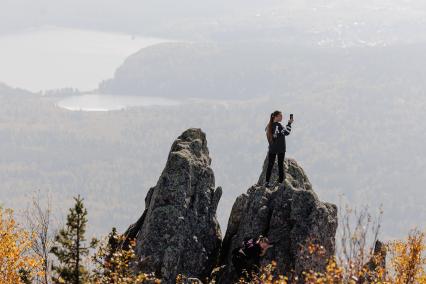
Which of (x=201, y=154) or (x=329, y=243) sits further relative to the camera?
(x=201, y=154)

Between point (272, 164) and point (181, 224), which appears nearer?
point (181, 224)

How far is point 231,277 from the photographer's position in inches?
1662

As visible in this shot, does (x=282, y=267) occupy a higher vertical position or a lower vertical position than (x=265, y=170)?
lower

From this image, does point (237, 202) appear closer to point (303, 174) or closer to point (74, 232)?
point (303, 174)

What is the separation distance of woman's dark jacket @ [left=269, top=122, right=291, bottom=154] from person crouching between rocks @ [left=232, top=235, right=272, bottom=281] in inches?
216

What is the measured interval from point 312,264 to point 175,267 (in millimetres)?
6559

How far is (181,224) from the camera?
4253cm

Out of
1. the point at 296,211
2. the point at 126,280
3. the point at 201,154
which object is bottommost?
the point at 126,280

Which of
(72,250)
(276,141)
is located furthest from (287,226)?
(72,250)

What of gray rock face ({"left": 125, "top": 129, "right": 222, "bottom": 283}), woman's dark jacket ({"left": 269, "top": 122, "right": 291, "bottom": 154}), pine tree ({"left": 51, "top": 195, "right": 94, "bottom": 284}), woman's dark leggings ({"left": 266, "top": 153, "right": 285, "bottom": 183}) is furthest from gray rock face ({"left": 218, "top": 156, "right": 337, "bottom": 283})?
pine tree ({"left": 51, "top": 195, "right": 94, "bottom": 284})

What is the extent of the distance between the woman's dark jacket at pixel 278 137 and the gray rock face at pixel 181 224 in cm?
379

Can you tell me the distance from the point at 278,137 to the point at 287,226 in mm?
5063

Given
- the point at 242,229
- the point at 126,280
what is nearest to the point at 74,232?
the point at 126,280

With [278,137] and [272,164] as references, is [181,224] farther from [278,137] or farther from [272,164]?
[278,137]
